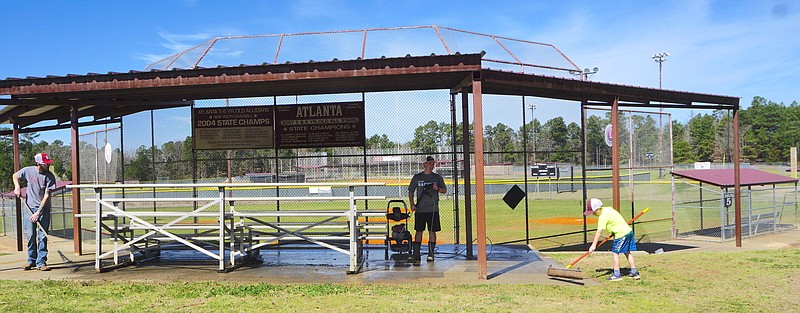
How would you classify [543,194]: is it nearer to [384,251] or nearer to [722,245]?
[722,245]

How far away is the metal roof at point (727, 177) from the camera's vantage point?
16531 mm

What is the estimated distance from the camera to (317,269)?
9.09 m

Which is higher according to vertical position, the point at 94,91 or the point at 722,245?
the point at 94,91

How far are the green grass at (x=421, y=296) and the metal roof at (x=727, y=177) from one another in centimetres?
837

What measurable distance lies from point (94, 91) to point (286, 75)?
3.45m

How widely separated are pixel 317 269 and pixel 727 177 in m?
14.4

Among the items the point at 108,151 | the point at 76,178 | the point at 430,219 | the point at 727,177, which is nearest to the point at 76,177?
the point at 76,178

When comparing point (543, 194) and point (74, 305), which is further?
point (543, 194)

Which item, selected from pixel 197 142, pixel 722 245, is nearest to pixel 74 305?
pixel 197 142

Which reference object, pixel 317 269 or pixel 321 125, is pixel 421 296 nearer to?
pixel 317 269

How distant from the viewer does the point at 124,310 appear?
6434 mm

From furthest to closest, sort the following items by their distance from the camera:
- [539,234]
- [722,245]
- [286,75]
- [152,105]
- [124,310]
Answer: [539,234] < [722,245] < [152,105] < [286,75] < [124,310]

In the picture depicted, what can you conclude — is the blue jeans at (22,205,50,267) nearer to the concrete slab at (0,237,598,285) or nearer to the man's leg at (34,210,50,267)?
the man's leg at (34,210,50,267)

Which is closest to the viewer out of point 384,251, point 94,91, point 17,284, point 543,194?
point 17,284
